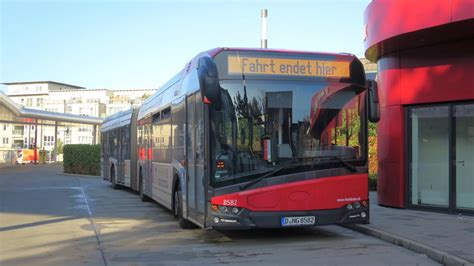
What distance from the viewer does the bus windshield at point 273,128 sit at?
27.8ft

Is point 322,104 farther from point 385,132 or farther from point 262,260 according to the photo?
point 385,132

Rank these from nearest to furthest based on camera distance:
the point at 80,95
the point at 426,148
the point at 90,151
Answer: the point at 426,148 < the point at 90,151 < the point at 80,95

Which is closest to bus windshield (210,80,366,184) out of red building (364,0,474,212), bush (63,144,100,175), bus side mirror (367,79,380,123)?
bus side mirror (367,79,380,123)

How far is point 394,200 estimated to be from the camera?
13.2 m

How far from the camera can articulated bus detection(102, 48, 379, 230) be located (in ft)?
27.8

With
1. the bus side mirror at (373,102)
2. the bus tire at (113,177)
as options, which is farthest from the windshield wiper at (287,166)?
the bus tire at (113,177)

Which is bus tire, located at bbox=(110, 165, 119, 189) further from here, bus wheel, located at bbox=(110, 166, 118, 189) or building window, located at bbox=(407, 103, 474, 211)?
building window, located at bbox=(407, 103, 474, 211)

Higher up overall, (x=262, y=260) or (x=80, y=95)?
(x=80, y=95)

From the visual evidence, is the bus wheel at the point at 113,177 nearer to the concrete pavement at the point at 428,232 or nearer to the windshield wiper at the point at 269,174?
the concrete pavement at the point at 428,232

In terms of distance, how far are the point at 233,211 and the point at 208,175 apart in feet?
2.26

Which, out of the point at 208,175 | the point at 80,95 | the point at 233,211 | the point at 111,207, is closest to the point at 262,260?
the point at 233,211

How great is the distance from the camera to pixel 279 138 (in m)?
8.55

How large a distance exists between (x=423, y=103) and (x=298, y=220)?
5580 millimetres

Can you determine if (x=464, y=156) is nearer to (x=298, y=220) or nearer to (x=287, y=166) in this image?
(x=298, y=220)
